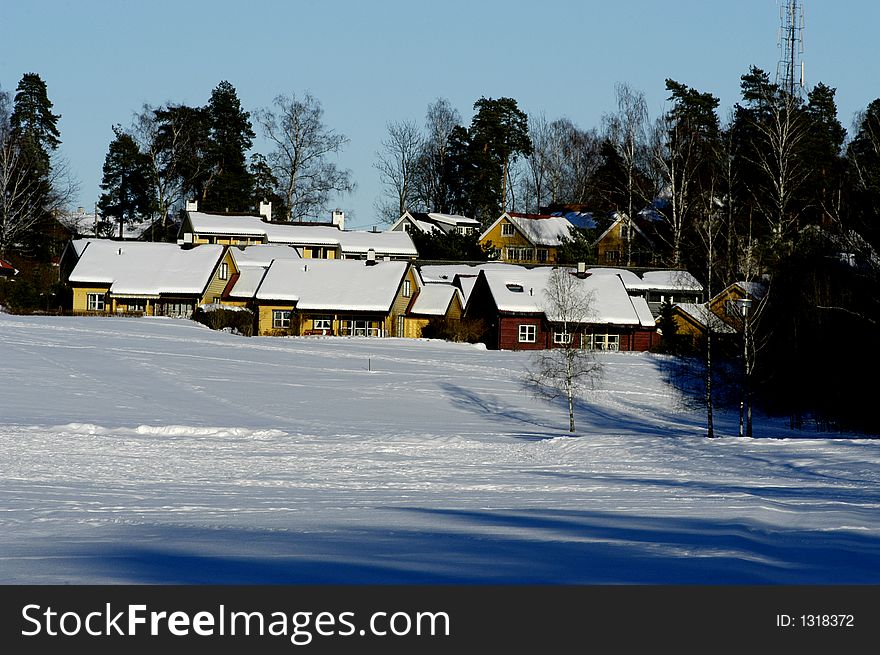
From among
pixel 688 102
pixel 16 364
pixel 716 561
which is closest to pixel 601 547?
pixel 716 561

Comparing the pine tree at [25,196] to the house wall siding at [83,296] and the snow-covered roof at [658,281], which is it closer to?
the house wall siding at [83,296]

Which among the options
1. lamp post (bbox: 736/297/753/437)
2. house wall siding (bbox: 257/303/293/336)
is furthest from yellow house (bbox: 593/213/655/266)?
lamp post (bbox: 736/297/753/437)

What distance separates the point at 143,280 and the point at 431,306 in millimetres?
19276

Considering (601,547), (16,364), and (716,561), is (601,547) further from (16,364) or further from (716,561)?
(16,364)

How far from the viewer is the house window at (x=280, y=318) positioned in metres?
63.7

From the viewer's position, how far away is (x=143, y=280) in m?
67.8

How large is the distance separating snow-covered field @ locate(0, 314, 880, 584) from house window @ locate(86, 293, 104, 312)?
27.0 metres

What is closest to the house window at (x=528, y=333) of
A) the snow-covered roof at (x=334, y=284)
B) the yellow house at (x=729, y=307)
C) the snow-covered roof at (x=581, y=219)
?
the snow-covered roof at (x=334, y=284)

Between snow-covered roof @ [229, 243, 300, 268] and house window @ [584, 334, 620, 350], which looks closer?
house window @ [584, 334, 620, 350]

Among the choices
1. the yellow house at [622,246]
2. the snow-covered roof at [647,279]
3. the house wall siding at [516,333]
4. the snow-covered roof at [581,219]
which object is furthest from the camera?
the snow-covered roof at [581,219]

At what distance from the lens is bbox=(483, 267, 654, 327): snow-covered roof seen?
60812mm

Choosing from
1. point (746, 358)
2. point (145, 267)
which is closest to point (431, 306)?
point (145, 267)

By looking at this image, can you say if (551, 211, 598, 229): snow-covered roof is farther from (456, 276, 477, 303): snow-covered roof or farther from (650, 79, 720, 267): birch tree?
(456, 276, 477, 303): snow-covered roof

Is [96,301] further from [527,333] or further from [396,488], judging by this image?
[396,488]
